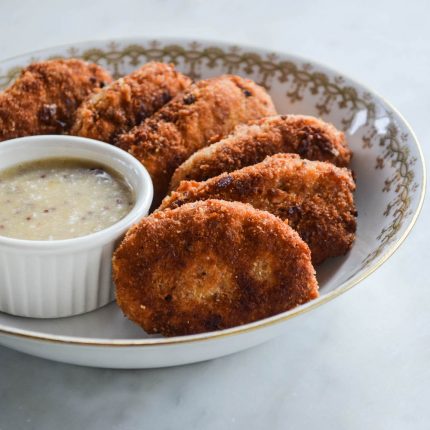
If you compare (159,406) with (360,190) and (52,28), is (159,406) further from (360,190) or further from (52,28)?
(52,28)

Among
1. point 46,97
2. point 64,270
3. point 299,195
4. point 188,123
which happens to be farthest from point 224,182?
point 46,97

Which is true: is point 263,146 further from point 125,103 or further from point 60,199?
point 60,199

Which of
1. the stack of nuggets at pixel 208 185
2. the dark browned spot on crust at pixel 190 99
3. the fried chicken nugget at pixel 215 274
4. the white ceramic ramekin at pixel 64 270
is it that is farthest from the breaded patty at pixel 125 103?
the fried chicken nugget at pixel 215 274

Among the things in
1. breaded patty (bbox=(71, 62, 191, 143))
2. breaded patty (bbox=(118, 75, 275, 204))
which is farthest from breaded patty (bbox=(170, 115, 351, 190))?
breaded patty (bbox=(71, 62, 191, 143))

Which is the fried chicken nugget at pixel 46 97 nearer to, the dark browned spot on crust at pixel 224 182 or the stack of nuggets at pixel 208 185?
the stack of nuggets at pixel 208 185

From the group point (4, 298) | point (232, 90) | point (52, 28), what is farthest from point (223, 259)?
point (52, 28)

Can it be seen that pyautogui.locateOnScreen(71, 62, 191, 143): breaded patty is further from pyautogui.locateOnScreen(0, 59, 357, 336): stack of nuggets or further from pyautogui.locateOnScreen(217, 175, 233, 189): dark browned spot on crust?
pyautogui.locateOnScreen(217, 175, 233, 189): dark browned spot on crust
